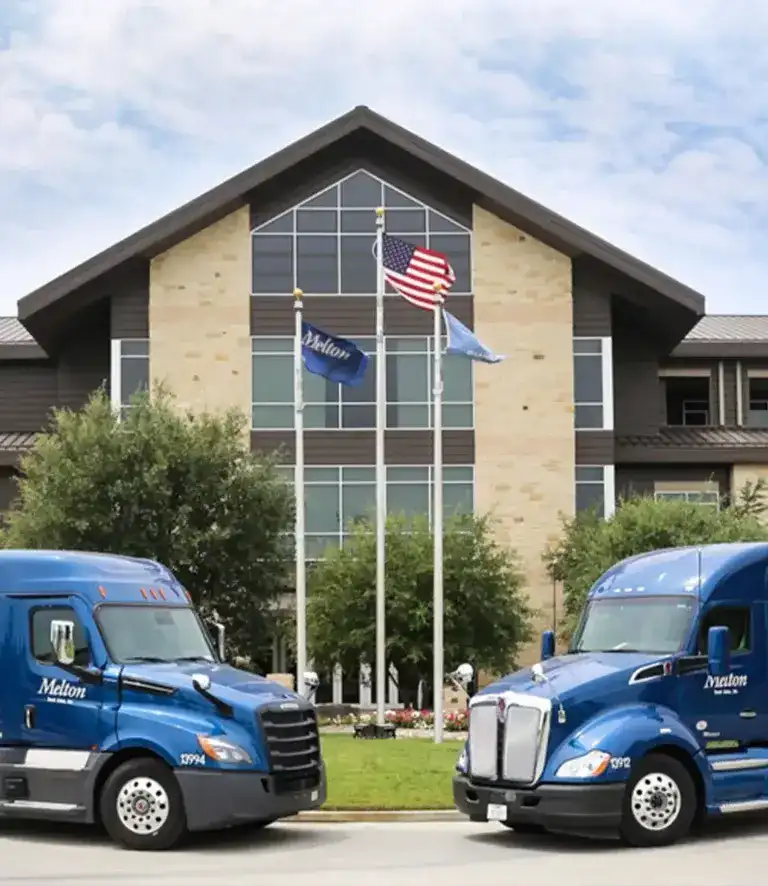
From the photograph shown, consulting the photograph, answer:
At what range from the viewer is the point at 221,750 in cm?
1387

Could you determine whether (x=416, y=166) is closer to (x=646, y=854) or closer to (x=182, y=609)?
(x=182, y=609)

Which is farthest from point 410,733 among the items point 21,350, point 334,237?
point 21,350

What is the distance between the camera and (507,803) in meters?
14.2

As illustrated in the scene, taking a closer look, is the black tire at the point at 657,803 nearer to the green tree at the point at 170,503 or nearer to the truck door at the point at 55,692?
the truck door at the point at 55,692

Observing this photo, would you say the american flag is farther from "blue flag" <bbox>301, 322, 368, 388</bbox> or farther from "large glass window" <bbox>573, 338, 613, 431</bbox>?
"large glass window" <bbox>573, 338, 613, 431</bbox>

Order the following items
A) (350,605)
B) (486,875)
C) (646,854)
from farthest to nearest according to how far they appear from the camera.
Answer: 1. (350,605)
2. (646,854)
3. (486,875)

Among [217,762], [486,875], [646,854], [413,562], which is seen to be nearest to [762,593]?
[646,854]

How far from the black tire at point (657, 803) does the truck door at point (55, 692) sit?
4703 millimetres

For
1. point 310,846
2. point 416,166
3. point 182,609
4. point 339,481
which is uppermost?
point 416,166

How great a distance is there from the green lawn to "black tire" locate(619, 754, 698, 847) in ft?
10.4

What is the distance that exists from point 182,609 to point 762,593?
228 inches

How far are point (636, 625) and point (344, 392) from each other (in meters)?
26.9

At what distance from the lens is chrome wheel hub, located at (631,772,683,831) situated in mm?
14086

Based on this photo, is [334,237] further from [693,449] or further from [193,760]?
[193,760]
